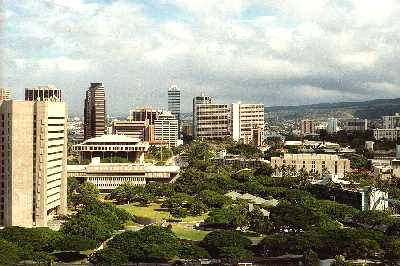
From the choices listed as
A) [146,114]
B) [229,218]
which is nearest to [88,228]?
[229,218]

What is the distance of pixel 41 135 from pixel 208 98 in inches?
4858

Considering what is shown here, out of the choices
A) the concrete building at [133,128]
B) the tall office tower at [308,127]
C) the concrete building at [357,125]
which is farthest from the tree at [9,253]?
the tall office tower at [308,127]

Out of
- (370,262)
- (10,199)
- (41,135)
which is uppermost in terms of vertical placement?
(41,135)

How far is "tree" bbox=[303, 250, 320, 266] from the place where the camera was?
123 feet

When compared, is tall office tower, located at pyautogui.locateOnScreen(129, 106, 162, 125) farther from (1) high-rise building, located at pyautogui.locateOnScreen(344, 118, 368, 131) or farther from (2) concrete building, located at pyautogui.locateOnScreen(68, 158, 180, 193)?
(2) concrete building, located at pyautogui.locateOnScreen(68, 158, 180, 193)

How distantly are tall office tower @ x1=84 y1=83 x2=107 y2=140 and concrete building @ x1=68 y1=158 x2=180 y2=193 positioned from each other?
45066 millimetres

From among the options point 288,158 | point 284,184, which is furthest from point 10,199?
point 288,158

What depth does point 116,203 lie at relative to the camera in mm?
63125

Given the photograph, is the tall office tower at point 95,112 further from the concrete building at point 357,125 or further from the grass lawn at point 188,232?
the concrete building at point 357,125

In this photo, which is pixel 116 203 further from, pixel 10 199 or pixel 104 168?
pixel 10 199

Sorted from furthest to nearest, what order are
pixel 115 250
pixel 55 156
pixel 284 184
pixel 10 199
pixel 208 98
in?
pixel 208 98, pixel 284 184, pixel 55 156, pixel 10 199, pixel 115 250

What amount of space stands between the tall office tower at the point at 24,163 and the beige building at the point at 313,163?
45.1 meters

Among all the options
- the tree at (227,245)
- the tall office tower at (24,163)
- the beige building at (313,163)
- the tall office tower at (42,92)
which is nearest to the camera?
the tree at (227,245)

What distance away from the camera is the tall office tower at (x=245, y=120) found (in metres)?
140
